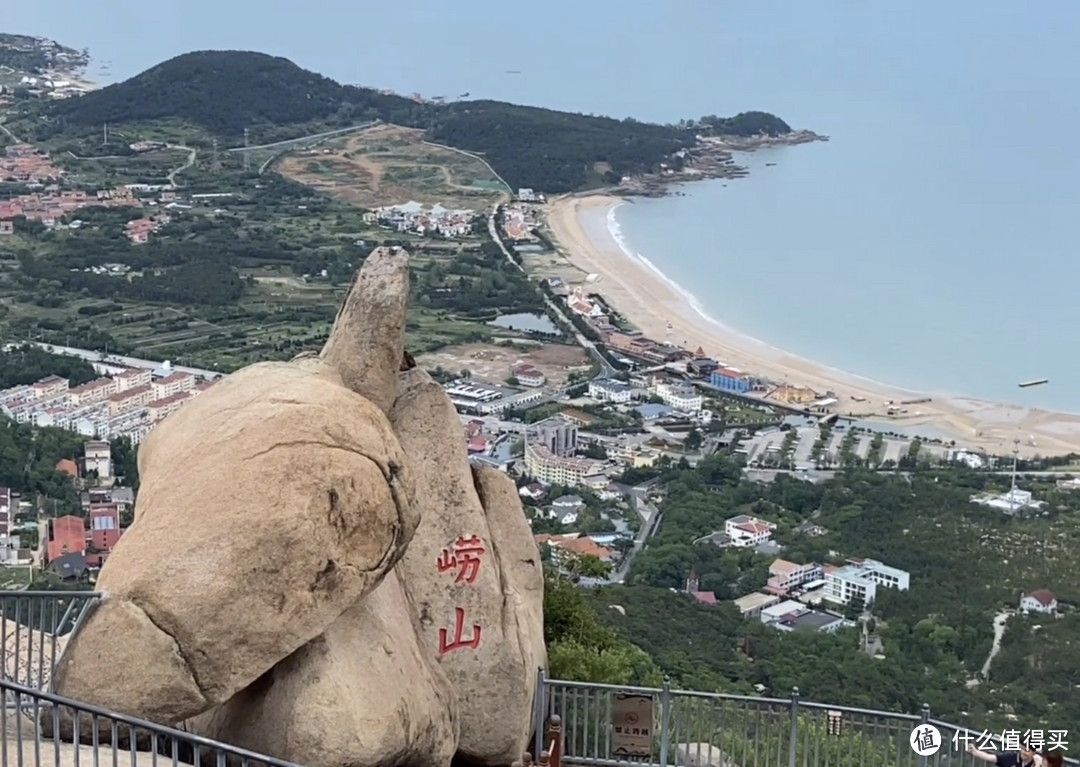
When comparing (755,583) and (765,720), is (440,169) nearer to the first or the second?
(755,583)

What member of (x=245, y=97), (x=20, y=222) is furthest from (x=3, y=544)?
(x=245, y=97)

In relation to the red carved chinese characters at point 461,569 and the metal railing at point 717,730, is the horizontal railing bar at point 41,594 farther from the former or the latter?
the metal railing at point 717,730

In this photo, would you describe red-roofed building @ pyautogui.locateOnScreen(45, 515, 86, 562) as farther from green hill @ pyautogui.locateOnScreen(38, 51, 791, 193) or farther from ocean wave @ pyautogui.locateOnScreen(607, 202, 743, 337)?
green hill @ pyautogui.locateOnScreen(38, 51, 791, 193)

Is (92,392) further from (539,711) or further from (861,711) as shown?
(861,711)

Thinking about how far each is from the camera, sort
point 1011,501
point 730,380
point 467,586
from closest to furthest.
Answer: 1. point 467,586
2. point 1011,501
3. point 730,380

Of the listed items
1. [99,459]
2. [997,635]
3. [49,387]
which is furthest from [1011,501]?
[49,387]

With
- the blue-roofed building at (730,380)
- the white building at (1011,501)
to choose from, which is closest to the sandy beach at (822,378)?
the blue-roofed building at (730,380)

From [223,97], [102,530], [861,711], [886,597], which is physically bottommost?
[102,530]
